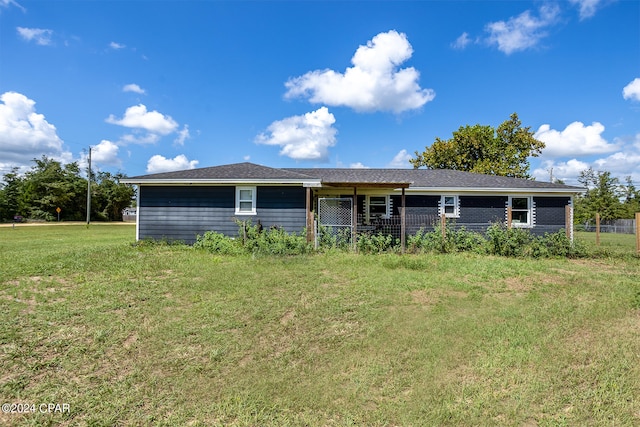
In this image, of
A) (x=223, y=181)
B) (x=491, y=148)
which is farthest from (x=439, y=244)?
(x=491, y=148)

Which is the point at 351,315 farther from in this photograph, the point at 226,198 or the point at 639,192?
the point at 639,192

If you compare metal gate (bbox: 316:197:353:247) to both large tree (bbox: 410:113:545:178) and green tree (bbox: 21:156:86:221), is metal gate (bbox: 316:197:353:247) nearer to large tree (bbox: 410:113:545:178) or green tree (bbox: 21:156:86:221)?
large tree (bbox: 410:113:545:178)

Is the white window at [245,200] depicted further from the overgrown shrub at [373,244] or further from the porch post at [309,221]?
the overgrown shrub at [373,244]

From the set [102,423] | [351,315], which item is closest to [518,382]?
[351,315]

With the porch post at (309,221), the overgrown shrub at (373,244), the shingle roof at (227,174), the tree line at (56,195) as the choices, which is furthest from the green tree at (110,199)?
the overgrown shrub at (373,244)

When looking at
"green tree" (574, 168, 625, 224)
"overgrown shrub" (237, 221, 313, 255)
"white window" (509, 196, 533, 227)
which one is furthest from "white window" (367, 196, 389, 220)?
"green tree" (574, 168, 625, 224)

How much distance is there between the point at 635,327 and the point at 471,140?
2551 cm

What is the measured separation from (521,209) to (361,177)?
669cm

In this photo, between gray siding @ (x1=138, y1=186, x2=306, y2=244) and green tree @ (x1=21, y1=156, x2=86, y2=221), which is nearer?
gray siding @ (x1=138, y1=186, x2=306, y2=244)

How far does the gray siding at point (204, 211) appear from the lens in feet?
36.1

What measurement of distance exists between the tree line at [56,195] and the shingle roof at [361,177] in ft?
126

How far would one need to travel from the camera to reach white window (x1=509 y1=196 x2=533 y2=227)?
527 inches

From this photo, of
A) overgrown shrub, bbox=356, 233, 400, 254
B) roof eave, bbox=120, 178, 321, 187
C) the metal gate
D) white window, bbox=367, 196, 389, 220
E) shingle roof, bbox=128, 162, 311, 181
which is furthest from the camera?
white window, bbox=367, 196, 389, 220

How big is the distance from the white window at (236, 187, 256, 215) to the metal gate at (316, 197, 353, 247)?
236cm
